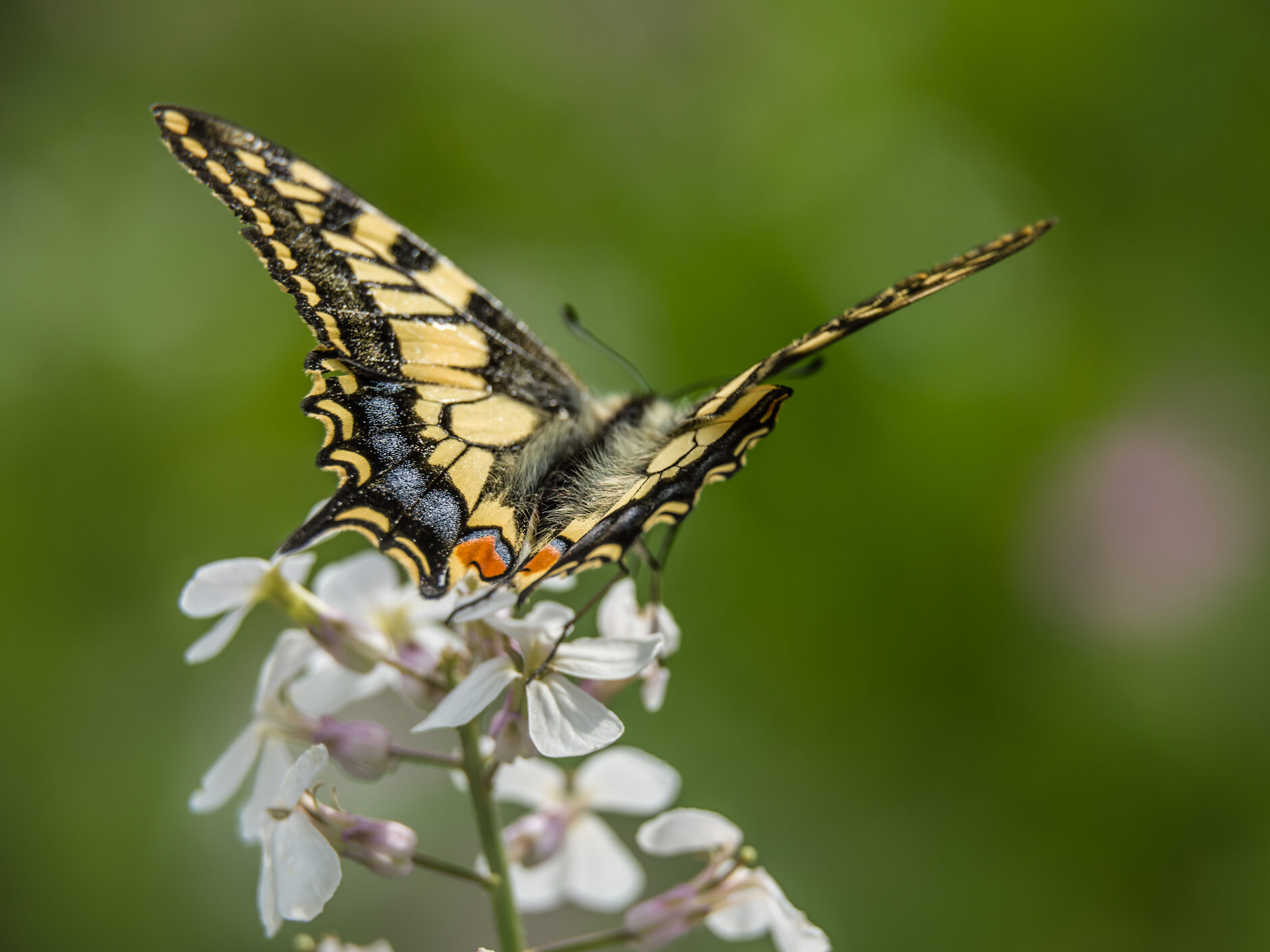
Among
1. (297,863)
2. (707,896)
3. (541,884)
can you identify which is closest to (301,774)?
(297,863)

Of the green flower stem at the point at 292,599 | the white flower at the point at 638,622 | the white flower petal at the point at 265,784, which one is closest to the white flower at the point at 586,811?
the white flower at the point at 638,622

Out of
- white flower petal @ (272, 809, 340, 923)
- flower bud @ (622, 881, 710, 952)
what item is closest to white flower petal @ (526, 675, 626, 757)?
white flower petal @ (272, 809, 340, 923)

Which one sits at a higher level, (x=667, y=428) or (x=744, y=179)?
(x=744, y=179)

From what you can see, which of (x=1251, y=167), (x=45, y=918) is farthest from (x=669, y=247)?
(x=45, y=918)

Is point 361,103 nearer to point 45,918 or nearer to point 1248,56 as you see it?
point 45,918

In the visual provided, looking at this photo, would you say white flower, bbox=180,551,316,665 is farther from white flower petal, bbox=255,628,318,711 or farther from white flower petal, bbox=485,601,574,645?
white flower petal, bbox=485,601,574,645

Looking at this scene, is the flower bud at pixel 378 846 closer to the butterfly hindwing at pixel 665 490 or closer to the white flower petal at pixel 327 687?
the white flower petal at pixel 327 687
